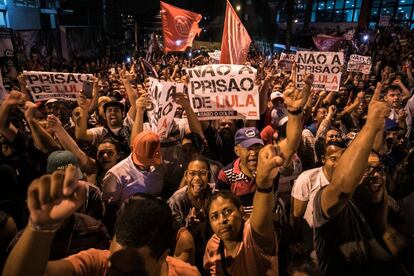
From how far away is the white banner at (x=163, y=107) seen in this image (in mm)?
4031

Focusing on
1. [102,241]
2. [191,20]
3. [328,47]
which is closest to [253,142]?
[102,241]

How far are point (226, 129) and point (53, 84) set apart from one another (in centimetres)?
277

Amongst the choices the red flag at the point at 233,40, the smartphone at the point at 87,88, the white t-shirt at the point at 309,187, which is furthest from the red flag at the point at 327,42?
the white t-shirt at the point at 309,187

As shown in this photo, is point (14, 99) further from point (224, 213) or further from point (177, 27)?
point (177, 27)

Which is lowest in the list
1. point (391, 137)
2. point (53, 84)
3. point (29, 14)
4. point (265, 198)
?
point (391, 137)

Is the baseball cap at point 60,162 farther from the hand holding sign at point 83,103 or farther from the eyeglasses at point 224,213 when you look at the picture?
the hand holding sign at point 83,103

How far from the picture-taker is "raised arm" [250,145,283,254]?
1800mm

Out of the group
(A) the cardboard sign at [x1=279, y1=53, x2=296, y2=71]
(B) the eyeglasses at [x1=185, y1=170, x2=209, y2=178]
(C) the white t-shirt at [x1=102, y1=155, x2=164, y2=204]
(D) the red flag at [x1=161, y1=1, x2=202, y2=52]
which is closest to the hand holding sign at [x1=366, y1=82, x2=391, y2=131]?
(B) the eyeglasses at [x1=185, y1=170, x2=209, y2=178]

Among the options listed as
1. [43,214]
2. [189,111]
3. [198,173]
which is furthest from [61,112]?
[43,214]

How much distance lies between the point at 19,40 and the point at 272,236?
1822cm

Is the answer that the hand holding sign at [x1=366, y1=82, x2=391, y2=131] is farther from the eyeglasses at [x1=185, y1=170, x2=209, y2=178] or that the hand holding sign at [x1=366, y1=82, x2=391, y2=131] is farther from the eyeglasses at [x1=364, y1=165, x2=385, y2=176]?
the eyeglasses at [x1=185, y1=170, x2=209, y2=178]

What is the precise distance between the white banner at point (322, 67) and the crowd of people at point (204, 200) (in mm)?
1746

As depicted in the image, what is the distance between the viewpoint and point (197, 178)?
3.15 meters

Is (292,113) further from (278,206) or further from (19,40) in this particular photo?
(19,40)
